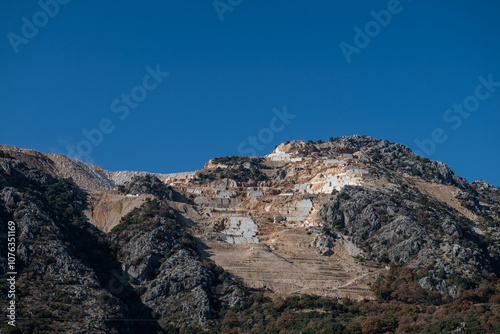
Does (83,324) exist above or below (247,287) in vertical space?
below

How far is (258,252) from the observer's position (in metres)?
84.6

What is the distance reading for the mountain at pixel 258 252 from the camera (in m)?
67.1

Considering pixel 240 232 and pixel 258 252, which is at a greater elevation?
pixel 240 232

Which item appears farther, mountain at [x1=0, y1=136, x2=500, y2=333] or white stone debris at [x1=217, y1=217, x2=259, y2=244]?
white stone debris at [x1=217, y1=217, x2=259, y2=244]

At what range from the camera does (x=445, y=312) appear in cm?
6669

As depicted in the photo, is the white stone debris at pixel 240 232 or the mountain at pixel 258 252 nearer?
the mountain at pixel 258 252

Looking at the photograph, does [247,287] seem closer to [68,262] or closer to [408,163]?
[68,262]

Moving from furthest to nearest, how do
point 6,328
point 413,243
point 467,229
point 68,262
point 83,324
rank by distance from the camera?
point 467,229
point 413,243
point 68,262
point 83,324
point 6,328

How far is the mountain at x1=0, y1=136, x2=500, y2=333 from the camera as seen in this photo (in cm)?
6712

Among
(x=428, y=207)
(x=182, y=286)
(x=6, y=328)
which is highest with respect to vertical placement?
(x=428, y=207)

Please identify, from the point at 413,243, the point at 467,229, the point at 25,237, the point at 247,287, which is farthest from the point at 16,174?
the point at 467,229

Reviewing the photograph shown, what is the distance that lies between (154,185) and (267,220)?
16307 millimetres

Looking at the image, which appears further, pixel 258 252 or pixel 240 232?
pixel 240 232

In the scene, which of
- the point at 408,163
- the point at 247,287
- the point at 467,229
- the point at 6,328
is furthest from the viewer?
the point at 408,163
